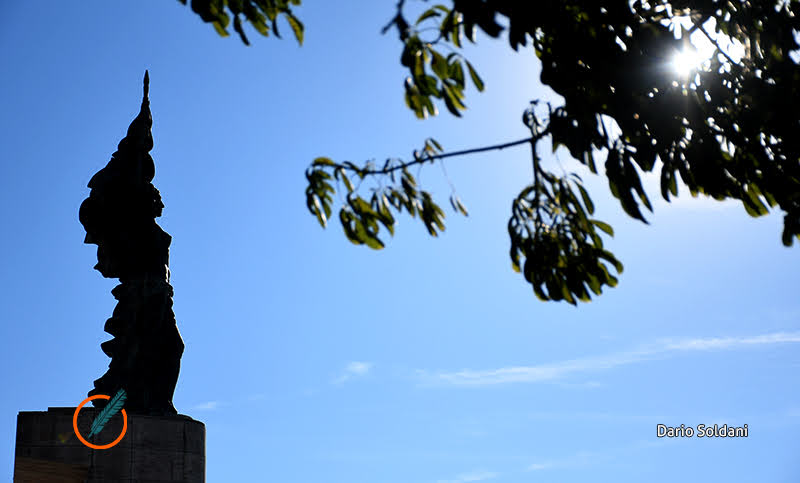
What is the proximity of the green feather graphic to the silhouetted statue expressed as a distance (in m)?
0.32

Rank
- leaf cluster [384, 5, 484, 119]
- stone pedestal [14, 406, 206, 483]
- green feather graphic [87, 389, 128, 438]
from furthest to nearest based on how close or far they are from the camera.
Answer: green feather graphic [87, 389, 128, 438]
stone pedestal [14, 406, 206, 483]
leaf cluster [384, 5, 484, 119]

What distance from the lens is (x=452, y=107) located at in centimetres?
695

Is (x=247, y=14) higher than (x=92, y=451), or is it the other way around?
(x=247, y=14)

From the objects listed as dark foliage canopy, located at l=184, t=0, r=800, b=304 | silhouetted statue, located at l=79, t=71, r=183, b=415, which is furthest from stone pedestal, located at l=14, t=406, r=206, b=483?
dark foliage canopy, located at l=184, t=0, r=800, b=304

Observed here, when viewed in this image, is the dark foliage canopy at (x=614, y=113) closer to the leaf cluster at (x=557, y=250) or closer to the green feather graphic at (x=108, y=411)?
the leaf cluster at (x=557, y=250)

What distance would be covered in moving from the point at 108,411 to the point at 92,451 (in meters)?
0.78

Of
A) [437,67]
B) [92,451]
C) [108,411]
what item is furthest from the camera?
[108,411]

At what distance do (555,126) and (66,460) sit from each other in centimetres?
1043

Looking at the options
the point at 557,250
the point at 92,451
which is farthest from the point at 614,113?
the point at 92,451

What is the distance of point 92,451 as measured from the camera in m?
14.1

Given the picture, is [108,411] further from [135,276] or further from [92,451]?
[135,276]

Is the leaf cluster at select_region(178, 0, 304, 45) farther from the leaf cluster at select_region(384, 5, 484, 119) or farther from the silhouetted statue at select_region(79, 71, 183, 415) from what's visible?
the silhouetted statue at select_region(79, 71, 183, 415)

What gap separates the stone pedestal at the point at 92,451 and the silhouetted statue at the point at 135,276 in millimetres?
1039

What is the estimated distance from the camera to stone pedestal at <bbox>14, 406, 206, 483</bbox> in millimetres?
13859
